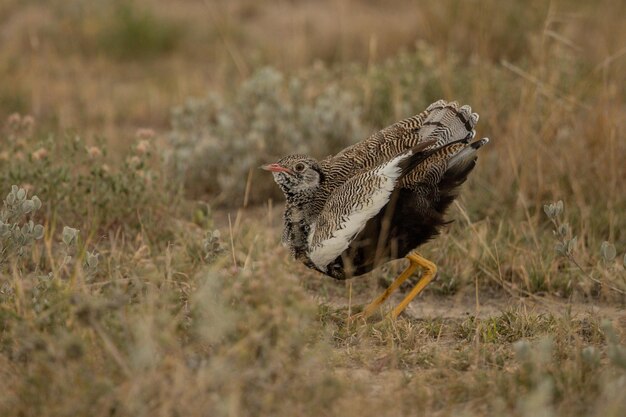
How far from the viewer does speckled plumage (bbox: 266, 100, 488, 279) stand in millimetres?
3828

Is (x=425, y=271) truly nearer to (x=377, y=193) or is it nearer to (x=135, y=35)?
(x=377, y=193)

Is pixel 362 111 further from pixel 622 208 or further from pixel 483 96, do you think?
pixel 622 208

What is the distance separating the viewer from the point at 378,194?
3.80m

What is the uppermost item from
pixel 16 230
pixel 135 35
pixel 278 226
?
pixel 16 230

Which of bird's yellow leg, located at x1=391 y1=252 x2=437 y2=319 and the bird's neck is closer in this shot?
the bird's neck

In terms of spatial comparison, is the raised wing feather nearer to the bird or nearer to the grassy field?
the bird

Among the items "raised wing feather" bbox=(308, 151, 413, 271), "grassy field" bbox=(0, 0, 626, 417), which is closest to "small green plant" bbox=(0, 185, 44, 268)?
"grassy field" bbox=(0, 0, 626, 417)

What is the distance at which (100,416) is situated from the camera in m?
2.82

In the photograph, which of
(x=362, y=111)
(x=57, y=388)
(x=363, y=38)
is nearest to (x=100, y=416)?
(x=57, y=388)

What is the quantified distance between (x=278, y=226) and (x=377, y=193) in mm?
1797

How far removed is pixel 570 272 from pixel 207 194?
2.51 metres

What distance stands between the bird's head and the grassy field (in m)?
0.40

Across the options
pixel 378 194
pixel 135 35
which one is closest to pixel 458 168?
pixel 378 194

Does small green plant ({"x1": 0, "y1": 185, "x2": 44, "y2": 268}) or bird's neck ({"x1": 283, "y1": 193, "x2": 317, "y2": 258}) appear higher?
small green plant ({"x1": 0, "y1": 185, "x2": 44, "y2": 268})
